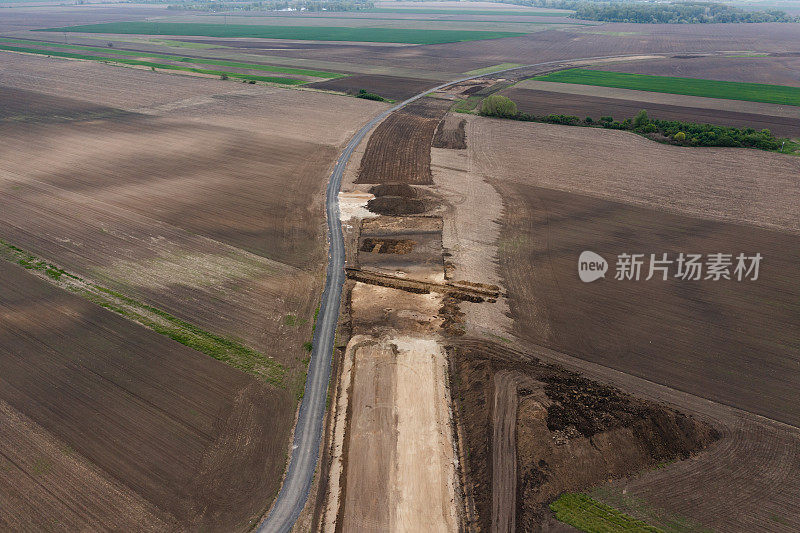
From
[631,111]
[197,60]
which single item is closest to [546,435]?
[631,111]

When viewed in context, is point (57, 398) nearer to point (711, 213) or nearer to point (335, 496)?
point (335, 496)

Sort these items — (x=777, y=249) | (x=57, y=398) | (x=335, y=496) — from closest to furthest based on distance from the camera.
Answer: (x=335, y=496) < (x=57, y=398) < (x=777, y=249)

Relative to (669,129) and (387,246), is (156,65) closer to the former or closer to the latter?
(387,246)

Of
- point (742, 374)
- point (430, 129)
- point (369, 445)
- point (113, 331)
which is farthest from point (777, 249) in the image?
point (113, 331)

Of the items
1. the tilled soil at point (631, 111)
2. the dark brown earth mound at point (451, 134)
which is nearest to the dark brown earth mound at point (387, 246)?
the dark brown earth mound at point (451, 134)

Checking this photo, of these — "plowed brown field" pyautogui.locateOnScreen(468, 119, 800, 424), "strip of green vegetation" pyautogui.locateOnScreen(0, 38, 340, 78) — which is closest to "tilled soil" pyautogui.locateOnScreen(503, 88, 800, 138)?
"plowed brown field" pyautogui.locateOnScreen(468, 119, 800, 424)

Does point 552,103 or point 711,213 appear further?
point 552,103
